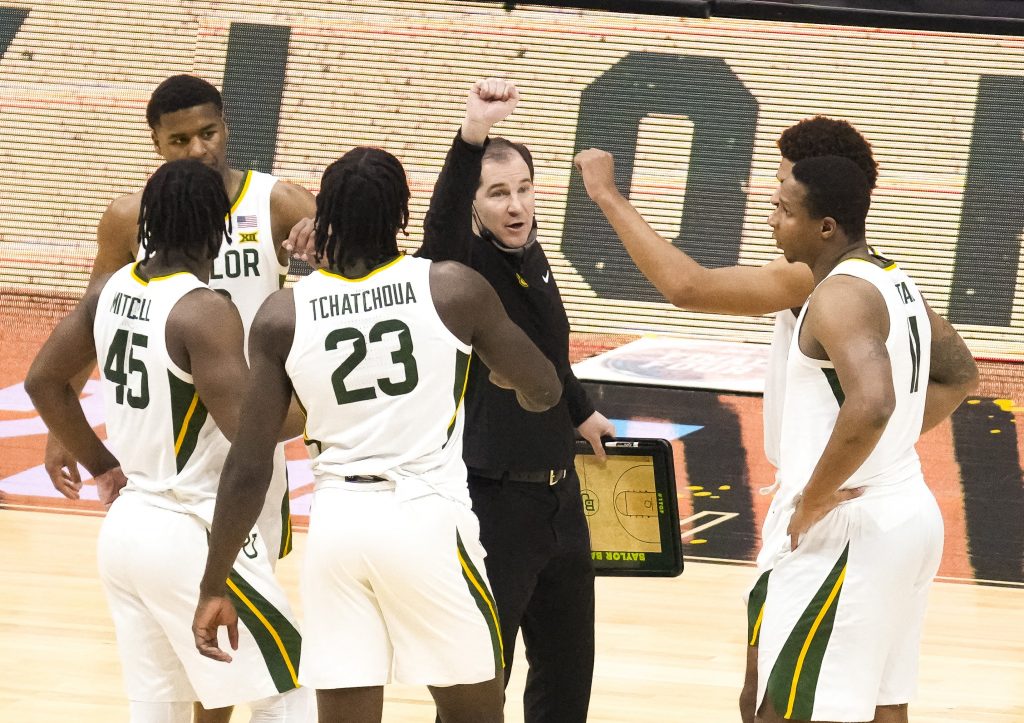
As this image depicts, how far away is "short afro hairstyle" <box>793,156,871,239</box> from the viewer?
9.72 ft

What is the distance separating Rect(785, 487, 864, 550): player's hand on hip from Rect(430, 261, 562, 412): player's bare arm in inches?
21.4

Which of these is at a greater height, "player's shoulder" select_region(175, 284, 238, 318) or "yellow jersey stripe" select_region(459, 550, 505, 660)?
"player's shoulder" select_region(175, 284, 238, 318)

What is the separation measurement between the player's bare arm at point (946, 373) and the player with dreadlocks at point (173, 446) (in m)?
1.49

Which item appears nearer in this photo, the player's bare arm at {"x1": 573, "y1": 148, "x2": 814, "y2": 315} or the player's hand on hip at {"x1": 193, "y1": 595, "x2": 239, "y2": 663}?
the player's hand on hip at {"x1": 193, "y1": 595, "x2": 239, "y2": 663}

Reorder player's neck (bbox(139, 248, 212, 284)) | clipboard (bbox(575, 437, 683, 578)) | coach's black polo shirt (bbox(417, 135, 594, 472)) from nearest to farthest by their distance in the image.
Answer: player's neck (bbox(139, 248, 212, 284)), coach's black polo shirt (bbox(417, 135, 594, 472)), clipboard (bbox(575, 437, 683, 578))

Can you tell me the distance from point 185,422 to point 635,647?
2616mm

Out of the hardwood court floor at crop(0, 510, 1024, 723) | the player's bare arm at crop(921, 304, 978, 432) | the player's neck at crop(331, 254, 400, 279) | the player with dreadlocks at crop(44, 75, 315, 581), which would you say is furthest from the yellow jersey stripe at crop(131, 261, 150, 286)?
the hardwood court floor at crop(0, 510, 1024, 723)

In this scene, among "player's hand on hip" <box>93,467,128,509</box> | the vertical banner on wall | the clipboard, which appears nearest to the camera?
"player's hand on hip" <box>93,467,128,509</box>

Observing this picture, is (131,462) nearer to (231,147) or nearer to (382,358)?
(382,358)

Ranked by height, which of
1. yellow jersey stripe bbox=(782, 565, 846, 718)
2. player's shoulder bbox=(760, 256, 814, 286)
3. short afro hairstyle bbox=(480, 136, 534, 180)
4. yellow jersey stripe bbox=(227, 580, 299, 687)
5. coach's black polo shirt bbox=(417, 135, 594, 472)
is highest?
short afro hairstyle bbox=(480, 136, 534, 180)

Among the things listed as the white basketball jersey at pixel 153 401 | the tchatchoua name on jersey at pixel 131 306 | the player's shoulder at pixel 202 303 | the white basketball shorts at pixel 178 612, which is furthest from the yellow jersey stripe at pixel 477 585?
the tchatchoua name on jersey at pixel 131 306

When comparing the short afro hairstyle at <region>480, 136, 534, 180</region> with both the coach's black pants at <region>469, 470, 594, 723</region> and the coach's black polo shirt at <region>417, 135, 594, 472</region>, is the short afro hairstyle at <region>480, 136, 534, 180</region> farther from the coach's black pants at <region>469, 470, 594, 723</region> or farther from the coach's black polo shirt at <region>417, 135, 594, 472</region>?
the coach's black pants at <region>469, 470, 594, 723</region>

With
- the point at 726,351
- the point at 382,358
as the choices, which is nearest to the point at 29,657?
the point at 382,358

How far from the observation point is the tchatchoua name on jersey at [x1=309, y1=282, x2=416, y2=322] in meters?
2.64
